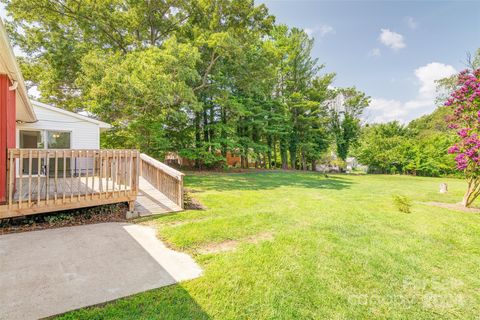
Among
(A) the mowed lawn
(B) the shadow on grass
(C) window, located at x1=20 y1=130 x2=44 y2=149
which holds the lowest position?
(A) the mowed lawn

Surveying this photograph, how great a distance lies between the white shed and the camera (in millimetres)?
8406

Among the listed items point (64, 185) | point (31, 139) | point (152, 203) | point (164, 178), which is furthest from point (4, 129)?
point (31, 139)

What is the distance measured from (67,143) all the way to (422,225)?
12584 millimetres

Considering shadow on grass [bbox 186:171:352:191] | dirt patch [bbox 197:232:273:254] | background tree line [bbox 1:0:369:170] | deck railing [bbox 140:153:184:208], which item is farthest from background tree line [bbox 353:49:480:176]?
deck railing [bbox 140:153:184:208]

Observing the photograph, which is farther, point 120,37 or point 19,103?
point 120,37

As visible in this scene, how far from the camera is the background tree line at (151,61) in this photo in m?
11.0

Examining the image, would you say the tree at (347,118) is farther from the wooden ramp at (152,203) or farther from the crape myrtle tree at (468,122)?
the wooden ramp at (152,203)

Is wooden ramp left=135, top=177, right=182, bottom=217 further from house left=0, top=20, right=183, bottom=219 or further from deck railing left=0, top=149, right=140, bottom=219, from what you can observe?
Result: deck railing left=0, top=149, right=140, bottom=219

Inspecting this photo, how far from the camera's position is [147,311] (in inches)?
84.9

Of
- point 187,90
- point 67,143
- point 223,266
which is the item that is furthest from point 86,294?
point 187,90

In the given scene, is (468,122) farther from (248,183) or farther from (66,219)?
(66,219)

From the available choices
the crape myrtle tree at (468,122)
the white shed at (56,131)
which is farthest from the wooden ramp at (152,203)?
the crape myrtle tree at (468,122)

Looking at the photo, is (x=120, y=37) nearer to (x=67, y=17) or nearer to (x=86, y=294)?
(x=67, y=17)

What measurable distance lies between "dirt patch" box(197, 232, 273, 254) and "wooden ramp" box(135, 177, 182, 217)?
2294mm
